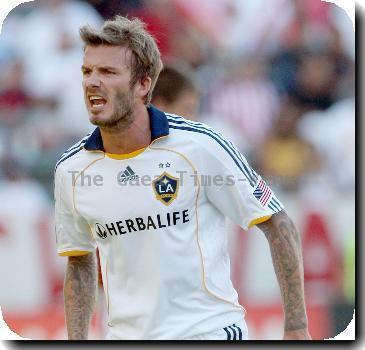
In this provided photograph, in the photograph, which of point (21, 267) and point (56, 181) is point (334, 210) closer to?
point (21, 267)

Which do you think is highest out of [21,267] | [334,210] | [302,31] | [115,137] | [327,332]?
[302,31]

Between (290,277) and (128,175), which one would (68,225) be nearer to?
(128,175)

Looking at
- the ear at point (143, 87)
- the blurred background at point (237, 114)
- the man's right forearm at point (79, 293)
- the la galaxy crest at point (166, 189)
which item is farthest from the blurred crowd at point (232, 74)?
the la galaxy crest at point (166, 189)

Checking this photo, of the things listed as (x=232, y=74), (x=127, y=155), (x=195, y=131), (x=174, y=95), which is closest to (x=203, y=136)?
(x=195, y=131)

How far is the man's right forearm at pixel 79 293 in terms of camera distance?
3.15 m

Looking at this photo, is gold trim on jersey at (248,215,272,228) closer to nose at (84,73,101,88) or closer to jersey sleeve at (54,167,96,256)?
jersey sleeve at (54,167,96,256)

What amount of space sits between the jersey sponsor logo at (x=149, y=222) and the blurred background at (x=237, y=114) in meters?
2.11

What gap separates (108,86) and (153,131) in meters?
0.22

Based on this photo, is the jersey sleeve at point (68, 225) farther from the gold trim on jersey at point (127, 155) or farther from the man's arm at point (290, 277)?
the man's arm at point (290, 277)

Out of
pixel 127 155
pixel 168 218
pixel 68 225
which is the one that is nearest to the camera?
pixel 168 218

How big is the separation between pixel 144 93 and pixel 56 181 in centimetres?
46

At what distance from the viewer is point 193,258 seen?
285cm

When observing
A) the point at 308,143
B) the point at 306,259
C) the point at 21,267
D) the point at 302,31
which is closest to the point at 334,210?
the point at 306,259

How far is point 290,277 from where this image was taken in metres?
2.92
